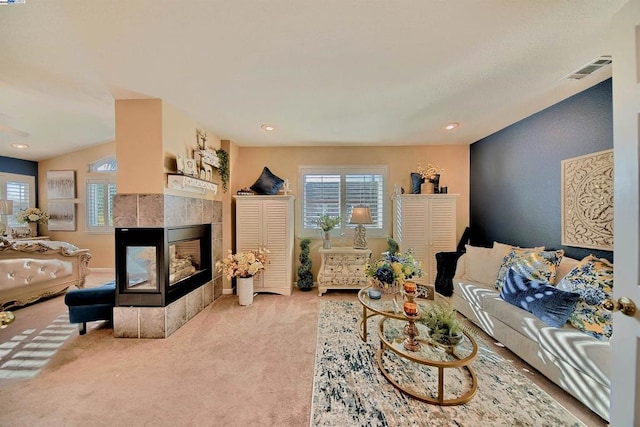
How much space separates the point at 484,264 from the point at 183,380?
10.8ft

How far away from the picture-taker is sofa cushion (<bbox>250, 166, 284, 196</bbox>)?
3.75 m

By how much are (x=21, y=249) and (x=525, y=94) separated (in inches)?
248

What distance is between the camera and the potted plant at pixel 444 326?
5.35ft

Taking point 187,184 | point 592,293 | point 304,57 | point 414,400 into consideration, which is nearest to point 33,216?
point 187,184

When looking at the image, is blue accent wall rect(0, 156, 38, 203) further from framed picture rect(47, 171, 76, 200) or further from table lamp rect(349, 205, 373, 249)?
table lamp rect(349, 205, 373, 249)

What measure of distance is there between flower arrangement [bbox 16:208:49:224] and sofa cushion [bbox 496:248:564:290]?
782 cm

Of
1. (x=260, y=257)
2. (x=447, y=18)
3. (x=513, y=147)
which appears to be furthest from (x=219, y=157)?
(x=513, y=147)

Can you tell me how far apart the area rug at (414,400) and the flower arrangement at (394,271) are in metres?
0.65

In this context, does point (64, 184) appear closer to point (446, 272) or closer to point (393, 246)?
point (393, 246)

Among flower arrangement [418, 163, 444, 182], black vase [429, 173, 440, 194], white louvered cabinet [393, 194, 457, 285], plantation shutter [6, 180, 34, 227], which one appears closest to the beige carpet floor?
white louvered cabinet [393, 194, 457, 285]

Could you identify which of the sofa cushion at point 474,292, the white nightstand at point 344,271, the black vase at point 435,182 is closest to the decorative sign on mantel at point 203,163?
the white nightstand at point 344,271

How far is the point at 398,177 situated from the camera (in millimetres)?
4051

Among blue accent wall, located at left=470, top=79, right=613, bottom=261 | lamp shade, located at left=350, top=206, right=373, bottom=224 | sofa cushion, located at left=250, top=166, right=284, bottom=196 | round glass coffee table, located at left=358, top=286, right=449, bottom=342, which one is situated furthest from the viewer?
sofa cushion, located at left=250, top=166, right=284, bottom=196

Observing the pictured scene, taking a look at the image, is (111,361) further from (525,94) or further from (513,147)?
(513,147)
